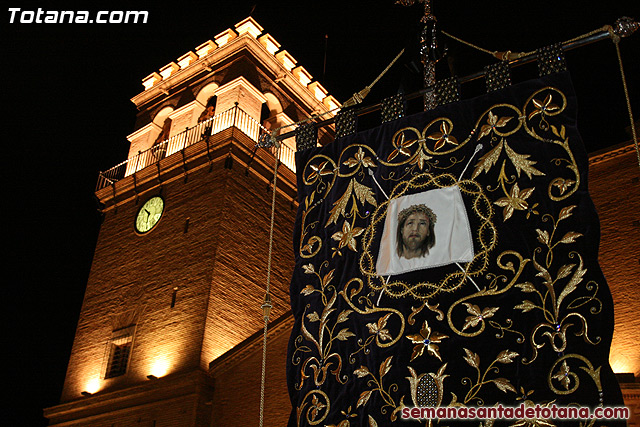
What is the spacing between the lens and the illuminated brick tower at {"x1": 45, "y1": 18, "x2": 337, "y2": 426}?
47.9ft

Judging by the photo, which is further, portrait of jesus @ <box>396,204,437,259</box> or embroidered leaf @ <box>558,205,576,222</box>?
portrait of jesus @ <box>396,204,437,259</box>

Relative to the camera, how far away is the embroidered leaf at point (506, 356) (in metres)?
5.21

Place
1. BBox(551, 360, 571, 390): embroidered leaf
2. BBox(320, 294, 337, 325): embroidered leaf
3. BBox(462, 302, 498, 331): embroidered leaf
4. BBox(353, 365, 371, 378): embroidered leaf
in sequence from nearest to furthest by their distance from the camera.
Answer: BBox(551, 360, 571, 390): embroidered leaf, BBox(462, 302, 498, 331): embroidered leaf, BBox(353, 365, 371, 378): embroidered leaf, BBox(320, 294, 337, 325): embroidered leaf

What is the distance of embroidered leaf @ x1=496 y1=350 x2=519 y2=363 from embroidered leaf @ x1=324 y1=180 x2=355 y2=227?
2208 mm

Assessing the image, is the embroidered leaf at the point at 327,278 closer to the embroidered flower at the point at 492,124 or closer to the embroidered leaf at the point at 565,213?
the embroidered flower at the point at 492,124

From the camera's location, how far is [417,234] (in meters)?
6.10

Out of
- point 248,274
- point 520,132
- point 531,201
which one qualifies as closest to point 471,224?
point 531,201

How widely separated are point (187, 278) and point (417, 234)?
11.5 metres

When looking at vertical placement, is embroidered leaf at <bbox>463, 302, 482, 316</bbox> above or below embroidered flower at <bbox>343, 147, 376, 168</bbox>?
below

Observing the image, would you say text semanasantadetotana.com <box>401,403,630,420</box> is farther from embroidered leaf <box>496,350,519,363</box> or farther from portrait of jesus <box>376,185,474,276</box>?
portrait of jesus <box>376,185,474,276</box>

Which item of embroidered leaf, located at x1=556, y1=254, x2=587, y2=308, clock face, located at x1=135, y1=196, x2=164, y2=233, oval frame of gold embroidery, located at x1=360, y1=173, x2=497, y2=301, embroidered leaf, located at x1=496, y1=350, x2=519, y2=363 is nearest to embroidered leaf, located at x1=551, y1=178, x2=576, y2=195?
oval frame of gold embroidery, located at x1=360, y1=173, x2=497, y2=301

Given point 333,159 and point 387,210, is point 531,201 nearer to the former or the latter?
point 387,210

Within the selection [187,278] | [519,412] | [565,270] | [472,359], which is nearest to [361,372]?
[472,359]

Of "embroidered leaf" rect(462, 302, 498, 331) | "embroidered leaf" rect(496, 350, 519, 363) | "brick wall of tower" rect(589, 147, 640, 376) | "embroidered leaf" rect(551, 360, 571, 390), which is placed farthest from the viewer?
"brick wall of tower" rect(589, 147, 640, 376)
